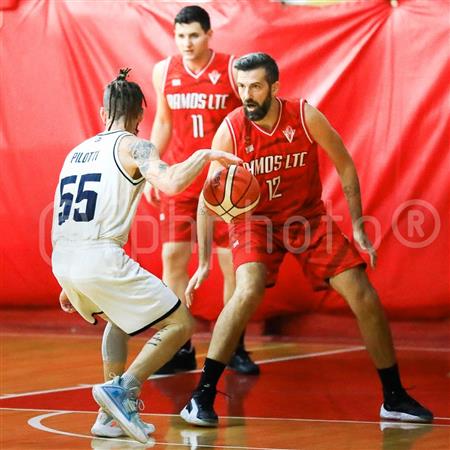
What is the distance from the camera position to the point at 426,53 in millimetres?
9016

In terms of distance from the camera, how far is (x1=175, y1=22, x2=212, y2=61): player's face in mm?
7871

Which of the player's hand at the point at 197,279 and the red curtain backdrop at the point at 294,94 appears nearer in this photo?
the player's hand at the point at 197,279

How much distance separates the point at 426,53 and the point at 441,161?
0.84m

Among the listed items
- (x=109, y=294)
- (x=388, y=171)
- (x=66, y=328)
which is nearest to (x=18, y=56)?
(x=66, y=328)

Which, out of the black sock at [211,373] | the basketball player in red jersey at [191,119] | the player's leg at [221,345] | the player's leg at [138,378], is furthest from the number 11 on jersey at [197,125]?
the player's leg at [138,378]

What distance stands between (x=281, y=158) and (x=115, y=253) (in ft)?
4.23

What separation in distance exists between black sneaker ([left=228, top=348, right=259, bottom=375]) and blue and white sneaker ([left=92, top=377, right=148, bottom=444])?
2.51 metres

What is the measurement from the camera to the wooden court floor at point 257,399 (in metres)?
5.61

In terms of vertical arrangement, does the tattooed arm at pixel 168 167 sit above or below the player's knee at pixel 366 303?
above

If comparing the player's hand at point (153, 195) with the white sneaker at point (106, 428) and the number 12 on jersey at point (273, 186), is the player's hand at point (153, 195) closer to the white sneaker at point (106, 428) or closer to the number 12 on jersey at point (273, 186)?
the number 12 on jersey at point (273, 186)

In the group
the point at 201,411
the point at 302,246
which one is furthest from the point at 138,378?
the point at 302,246

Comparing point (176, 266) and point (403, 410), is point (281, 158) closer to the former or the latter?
point (403, 410)

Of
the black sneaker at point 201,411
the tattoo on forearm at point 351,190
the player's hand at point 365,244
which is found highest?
the tattoo on forearm at point 351,190

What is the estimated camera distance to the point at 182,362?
26.5ft
